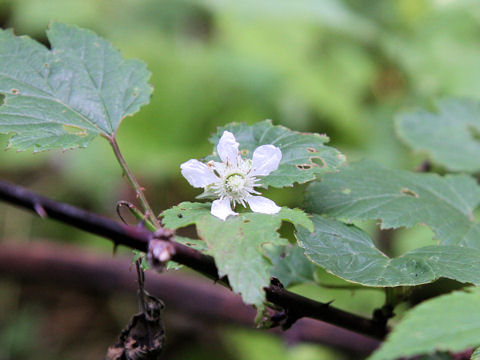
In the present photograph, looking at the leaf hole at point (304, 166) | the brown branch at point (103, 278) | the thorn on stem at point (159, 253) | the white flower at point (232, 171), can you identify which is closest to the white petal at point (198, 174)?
the white flower at point (232, 171)

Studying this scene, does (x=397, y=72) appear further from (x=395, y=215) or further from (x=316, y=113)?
(x=395, y=215)

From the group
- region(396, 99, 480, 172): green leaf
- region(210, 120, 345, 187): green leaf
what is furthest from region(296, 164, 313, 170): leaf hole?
region(396, 99, 480, 172): green leaf

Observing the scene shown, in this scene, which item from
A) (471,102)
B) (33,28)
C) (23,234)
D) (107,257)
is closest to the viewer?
(471,102)

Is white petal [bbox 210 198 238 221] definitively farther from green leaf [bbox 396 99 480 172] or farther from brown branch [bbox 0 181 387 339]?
green leaf [bbox 396 99 480 172]

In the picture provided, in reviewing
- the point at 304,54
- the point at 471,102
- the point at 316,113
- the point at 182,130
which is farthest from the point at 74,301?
the point at 471,102

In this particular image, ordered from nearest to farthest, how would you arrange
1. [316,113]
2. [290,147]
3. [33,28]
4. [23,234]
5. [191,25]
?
[290,147] → [23,234] → [316,113] → [33,28] → [191,25]
